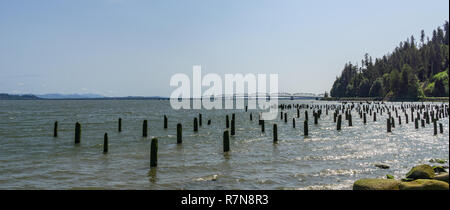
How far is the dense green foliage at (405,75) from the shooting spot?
116875 millimetres

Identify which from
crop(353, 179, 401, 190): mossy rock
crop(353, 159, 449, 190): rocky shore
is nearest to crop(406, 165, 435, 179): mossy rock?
crop(353, 159, 449, 190): rocky shore

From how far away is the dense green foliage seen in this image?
11688 cm

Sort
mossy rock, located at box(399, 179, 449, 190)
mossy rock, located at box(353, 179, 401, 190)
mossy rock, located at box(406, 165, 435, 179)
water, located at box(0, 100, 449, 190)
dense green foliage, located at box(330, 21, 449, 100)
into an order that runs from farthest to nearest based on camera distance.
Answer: dense green foliage, located at box(330, 21, 449, 100) → water, located at box(0, 100, 449, 190) → mossy rock, located at box(406, 165, 435, 179) → mossy rock, located at box(353, 179, 401, 190) → mossy rock, located at box(399, 179, 449, 190)

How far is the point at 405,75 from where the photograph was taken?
394 ft

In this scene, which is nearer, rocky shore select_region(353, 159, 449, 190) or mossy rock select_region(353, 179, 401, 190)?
rocky shore select_region(353, 159, 449, 190)

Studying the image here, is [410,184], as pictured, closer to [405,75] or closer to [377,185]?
[377,185]

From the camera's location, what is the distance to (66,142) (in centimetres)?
2525

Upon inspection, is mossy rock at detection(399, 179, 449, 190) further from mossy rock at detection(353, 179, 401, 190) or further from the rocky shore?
mossy rock at detection(353, 179, 401, 190)

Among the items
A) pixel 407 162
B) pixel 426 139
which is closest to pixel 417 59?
pixel 426 139

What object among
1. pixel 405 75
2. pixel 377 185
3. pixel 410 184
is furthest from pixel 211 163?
pixel 405 75

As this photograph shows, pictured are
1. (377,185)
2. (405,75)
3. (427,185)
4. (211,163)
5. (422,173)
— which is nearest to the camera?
(427,185)
